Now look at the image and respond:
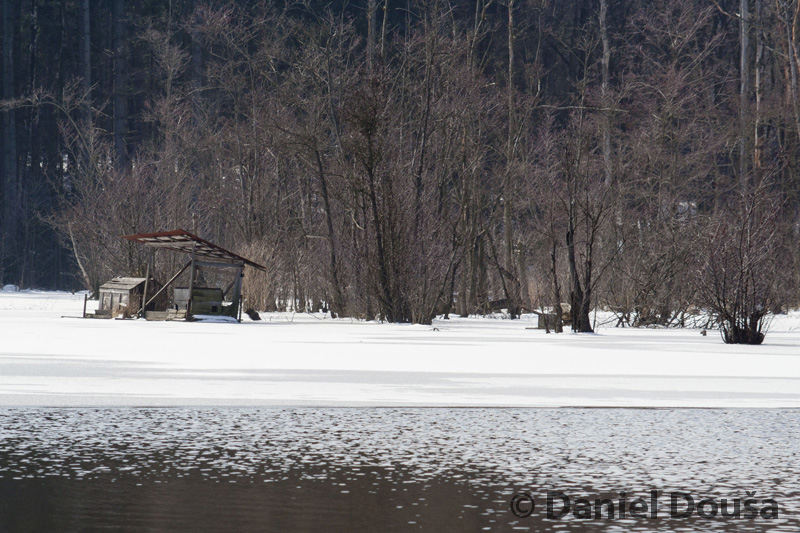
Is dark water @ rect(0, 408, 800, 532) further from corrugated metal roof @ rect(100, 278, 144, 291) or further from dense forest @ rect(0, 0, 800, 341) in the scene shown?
corrugated metal roof @ rect(100, 278, 144, 291)

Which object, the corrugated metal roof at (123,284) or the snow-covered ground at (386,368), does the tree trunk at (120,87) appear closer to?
the corrugated metal roof at (123,284)

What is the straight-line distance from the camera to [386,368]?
15.8 metres

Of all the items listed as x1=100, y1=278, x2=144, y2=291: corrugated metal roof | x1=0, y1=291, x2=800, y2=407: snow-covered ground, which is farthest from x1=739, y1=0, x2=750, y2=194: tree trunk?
x1=100, y1=278, x2=144, y2=291: corrugated metal roof

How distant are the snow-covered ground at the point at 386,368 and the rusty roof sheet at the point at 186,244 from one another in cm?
431

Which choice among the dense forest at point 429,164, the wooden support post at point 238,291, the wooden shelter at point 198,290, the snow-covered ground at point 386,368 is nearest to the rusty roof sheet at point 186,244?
the wooden shelter at point 198,290

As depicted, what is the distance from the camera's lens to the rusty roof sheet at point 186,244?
2989 cm

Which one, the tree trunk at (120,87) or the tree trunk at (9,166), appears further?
the tree trunk at (9,166)

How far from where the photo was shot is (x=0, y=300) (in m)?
47.0

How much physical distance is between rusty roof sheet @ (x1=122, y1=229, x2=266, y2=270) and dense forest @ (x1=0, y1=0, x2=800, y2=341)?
2.72m

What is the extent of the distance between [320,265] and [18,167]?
127 feet

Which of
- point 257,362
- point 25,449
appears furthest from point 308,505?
point 257,362

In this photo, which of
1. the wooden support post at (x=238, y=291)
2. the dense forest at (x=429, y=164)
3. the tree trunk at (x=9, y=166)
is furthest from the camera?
the tree trunk at (x=9, y=166)

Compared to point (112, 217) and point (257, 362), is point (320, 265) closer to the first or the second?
point (112, 217)

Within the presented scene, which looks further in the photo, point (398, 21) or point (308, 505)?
point (398, 21)
